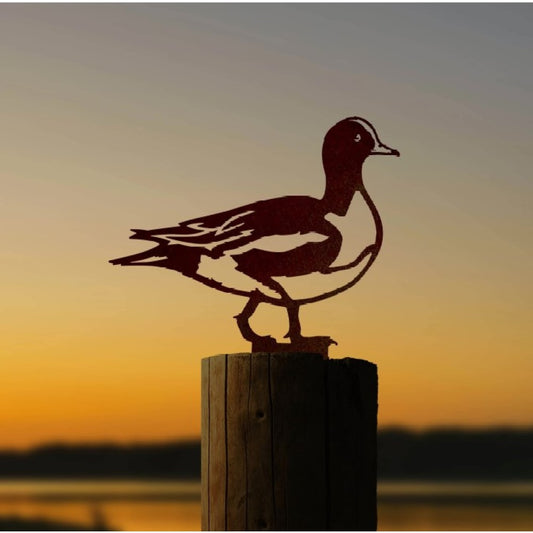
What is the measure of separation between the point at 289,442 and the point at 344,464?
0.90ft

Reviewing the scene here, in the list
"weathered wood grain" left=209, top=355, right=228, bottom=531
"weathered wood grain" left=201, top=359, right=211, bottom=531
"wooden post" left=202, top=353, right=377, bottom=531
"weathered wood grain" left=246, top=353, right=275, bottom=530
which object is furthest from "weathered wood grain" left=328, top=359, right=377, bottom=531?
"weathered wood grain" left=201, top=359, right=211, bottom=531

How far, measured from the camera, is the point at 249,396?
3865 mm

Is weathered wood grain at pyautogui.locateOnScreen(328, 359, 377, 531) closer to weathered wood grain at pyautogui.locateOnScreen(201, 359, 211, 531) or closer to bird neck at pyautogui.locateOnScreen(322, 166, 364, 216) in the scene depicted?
weathered wood grain at pyautogui.locateOnScreen(201, 359, 211, 531)

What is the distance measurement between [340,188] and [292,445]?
1.83 metres

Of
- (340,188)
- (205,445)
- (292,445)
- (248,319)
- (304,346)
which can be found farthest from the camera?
(340,188)

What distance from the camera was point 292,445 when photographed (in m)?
3.79

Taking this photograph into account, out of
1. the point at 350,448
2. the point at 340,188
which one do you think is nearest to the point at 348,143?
the point at 340,188

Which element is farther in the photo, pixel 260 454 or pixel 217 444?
pixel 217 444

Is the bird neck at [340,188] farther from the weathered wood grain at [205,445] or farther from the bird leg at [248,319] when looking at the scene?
the weathered wood grain at [205,445]

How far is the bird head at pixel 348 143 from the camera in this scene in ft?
17.1

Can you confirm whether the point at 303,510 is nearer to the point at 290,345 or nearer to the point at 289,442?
the point at 289,442

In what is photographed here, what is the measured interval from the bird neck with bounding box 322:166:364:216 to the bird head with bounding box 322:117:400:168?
0.05 meters

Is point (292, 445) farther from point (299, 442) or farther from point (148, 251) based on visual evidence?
point (148, 251)

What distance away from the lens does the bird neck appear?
5055mm
